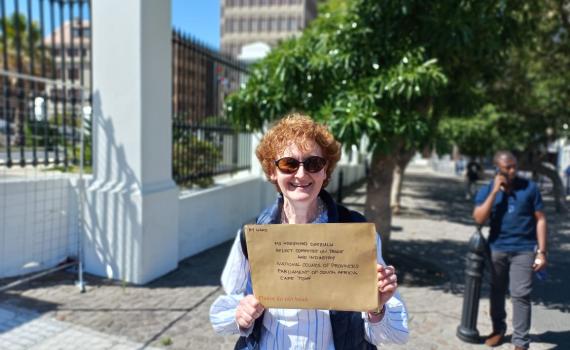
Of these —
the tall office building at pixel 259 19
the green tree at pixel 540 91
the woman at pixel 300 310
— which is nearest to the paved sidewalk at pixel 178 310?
the woman at pixel 300 310

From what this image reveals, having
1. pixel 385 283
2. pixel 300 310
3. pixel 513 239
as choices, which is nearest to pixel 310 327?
pixel 300 310

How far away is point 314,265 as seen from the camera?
1.70 metres

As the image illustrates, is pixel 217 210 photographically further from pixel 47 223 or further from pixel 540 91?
pixel 540 91

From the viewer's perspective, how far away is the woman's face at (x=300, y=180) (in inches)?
75.5

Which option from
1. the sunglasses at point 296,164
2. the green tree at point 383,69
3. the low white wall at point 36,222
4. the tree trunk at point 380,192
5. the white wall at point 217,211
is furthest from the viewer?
the white wall at point 217,211

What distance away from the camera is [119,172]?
5.58 m

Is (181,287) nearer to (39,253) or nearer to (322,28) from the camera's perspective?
(39,253)

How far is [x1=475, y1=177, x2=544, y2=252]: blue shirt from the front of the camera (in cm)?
400

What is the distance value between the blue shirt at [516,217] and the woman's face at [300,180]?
2828 millimetres

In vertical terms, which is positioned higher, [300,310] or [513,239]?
[300,310]

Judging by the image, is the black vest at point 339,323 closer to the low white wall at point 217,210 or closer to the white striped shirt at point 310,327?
the white striped shirt at point 310,327

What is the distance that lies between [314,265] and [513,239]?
3.03 metres

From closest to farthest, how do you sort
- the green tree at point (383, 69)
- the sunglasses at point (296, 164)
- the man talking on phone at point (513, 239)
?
the sunglasses at point (296, 164)
the man talking on phone at point (513, 239)
the green tree at point (383, 69)

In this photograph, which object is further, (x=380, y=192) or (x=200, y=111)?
(x=200, y=111)
